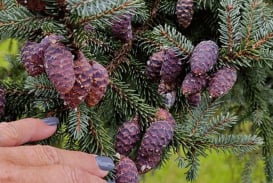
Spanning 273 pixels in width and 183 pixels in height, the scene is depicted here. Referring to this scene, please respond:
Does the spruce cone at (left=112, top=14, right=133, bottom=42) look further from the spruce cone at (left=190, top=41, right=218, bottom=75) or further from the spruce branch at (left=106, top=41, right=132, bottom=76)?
the spruce cone at (left=190, top=41, right=218, bottom=75)

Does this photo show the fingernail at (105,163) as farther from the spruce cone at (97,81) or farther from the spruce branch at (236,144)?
the spruce branch at (236,144)

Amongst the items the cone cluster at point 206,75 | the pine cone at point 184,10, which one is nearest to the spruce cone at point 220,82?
the cone cluster at point 206,75

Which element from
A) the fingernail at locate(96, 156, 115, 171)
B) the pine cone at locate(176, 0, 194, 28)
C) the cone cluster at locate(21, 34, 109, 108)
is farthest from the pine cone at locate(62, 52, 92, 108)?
the pine cone at locate(176, 0, 194, 28)

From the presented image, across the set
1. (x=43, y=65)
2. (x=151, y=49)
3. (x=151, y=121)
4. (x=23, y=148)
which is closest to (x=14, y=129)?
(x=23, y=148)

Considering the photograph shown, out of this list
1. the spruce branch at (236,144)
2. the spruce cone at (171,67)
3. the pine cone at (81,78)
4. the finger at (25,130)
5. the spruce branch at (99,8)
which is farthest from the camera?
the spruce branch at (236,144)

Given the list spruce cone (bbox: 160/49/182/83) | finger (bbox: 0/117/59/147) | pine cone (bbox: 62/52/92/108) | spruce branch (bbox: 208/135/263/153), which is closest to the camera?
pine cone (bbox: 62/52/92/108)

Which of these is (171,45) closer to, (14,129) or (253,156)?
(14,129)

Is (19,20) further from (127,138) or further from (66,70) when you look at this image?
(127,138)

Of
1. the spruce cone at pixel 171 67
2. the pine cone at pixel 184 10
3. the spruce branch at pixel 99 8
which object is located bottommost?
the spruce cone at pixel 171 67
